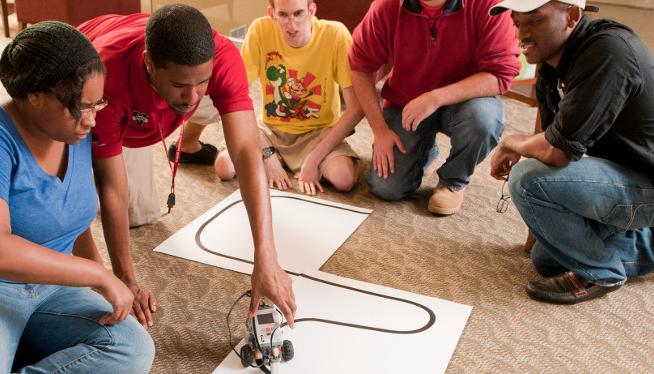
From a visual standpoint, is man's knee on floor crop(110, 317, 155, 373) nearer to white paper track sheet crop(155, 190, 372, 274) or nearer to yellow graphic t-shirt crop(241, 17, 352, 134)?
white paper track sheet crop(155, 190, 372, 274)

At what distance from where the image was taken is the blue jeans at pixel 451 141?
207 cm

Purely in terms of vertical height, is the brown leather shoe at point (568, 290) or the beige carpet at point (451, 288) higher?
the brown leather shoe at point (568, 290)

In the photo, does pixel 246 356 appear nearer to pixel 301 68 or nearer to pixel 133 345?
pixel 133 345

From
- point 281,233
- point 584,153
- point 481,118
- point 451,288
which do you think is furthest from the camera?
point 481,118

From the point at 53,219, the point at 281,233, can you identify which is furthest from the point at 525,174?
the point at 53,219

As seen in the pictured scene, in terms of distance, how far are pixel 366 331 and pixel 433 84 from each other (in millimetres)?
893

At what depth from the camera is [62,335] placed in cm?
124

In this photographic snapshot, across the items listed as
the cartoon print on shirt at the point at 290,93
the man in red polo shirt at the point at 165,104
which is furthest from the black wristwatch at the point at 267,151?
the man in red polo shirt at the point at 165,104

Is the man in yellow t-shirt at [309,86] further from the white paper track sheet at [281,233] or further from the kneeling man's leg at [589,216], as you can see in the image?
the kneeling man's leg at [589,216]

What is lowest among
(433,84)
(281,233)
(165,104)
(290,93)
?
(281,233)

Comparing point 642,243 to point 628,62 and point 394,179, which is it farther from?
point 394,179

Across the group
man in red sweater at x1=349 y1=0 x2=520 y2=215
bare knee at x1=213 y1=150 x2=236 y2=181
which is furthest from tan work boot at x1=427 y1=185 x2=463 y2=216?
bare knee at x1=213 y1=150 x2=236 y2=181

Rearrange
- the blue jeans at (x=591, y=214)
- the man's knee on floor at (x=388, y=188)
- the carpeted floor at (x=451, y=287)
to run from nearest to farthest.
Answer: the carpeted floor at (x=451, y=287), the blue jeans at (x=591, y=214), the man's knee on floor at (x=388, y=188)

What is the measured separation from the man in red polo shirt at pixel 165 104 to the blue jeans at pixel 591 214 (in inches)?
26.8
